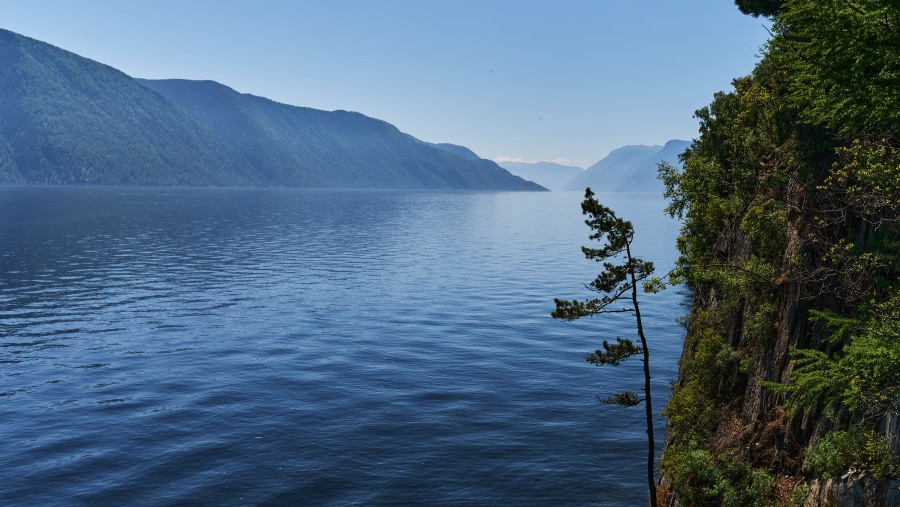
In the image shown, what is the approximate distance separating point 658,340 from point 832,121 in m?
43.6

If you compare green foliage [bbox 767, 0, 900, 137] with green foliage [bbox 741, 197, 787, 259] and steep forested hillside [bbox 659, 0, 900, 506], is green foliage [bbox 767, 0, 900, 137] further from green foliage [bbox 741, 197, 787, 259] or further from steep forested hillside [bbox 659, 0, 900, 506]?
green foliage [bbox 741, 197, 787, 259]

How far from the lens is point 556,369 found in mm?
50844

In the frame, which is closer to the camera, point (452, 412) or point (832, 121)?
point (832, 121)

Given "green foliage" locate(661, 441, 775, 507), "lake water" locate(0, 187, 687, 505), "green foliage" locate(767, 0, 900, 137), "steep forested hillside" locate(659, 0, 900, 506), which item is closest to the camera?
"green foliage" locate(767, 0, 900, 137)

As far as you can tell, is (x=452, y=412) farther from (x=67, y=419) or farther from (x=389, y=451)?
(x=67, y=419)

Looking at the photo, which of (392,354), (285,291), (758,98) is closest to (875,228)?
(758,98)

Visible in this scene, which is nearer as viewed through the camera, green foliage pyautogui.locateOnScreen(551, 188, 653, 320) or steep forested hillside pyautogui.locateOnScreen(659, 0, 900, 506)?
steep forested hillside pyautogui.locateOnScreen(659, 0, 900, 506)

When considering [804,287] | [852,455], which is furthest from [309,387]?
[852,455]

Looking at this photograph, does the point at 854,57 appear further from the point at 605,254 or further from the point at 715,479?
the point at 715,479

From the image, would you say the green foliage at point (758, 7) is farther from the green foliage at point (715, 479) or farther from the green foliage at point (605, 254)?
the green foliage at point (715, 479)

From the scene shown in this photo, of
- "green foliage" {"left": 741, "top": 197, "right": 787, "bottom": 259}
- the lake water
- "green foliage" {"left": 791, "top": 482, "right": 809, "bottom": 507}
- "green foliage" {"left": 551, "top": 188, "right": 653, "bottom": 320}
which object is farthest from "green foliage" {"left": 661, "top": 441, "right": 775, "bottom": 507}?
"green foliage" {"left": 741, "top": 197, "right": 787, "bottom": 259}

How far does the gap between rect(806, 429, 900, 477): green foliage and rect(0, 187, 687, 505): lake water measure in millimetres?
11589

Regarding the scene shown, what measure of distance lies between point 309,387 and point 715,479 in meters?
29.2

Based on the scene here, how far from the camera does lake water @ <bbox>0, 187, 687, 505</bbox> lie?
31297 mm
